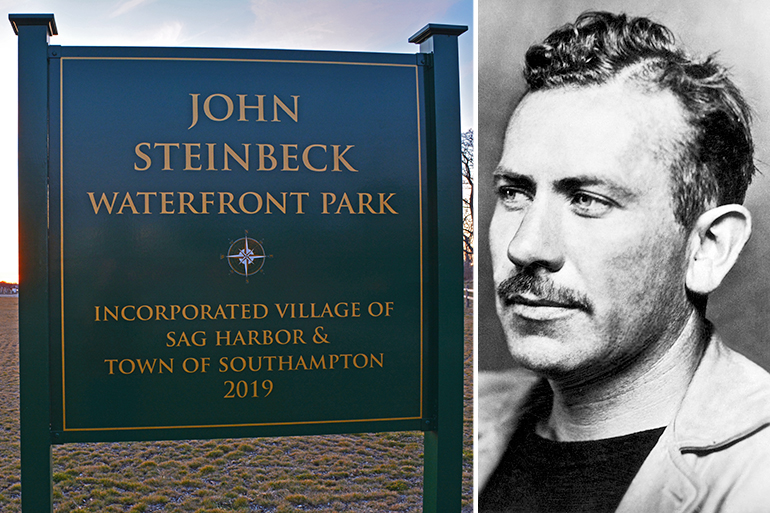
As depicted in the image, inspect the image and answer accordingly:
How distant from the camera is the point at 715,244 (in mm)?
2828

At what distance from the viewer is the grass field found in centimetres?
400

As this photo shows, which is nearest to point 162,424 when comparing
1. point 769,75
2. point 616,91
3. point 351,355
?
point 351,355

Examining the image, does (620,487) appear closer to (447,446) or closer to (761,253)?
(447,446)

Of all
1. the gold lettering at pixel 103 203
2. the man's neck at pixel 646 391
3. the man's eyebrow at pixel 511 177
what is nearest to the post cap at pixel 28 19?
the gold lettering at pixel 103 203

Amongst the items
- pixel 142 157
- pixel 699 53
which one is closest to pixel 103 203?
pixel 142 157

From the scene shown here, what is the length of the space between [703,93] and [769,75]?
1.40 feet

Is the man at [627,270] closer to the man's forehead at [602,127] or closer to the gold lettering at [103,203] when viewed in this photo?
the man's forehead at [602,127]

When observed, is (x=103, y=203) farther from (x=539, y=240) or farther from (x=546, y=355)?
(x=546, y=355)

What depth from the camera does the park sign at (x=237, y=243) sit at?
8.00 ft

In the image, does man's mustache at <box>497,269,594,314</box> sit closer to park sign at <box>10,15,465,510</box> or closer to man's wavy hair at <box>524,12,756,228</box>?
park sign at <box>10,15,465,510</box>

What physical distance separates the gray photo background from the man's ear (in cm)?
6

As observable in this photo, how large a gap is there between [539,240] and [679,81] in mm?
1069

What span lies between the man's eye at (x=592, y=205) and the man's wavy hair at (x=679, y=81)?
343mm

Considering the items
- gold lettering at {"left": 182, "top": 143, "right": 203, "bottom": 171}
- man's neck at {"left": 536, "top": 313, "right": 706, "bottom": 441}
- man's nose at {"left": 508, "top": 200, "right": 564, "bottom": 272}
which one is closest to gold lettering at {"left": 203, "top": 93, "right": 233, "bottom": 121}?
gold lettering at {"left": 182, "top": 143, "right": 203, "bottom": 171}
